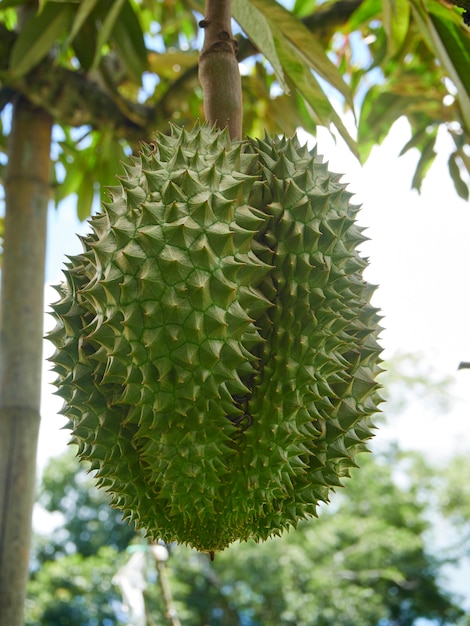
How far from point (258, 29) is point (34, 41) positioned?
102 centimetres

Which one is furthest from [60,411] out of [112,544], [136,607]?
[112,544]

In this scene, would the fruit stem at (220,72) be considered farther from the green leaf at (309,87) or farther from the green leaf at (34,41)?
the green leaf at (34,41)

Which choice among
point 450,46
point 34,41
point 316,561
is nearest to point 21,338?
point 34,41

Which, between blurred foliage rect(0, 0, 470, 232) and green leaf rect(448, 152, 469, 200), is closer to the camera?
blurred foliage rect(0, 0, 470, 232)

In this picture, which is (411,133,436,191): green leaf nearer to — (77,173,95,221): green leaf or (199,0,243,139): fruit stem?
(77,173,95,221): green leaf

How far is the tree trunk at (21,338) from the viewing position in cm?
183

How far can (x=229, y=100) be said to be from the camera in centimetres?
124

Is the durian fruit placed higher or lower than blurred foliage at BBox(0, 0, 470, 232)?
lower

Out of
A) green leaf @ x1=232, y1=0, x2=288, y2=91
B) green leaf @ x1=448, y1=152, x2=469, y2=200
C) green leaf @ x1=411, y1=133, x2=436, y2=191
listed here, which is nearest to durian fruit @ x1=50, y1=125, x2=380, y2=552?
green leaf @ x1=232, y1=0, x2=288, y2=91

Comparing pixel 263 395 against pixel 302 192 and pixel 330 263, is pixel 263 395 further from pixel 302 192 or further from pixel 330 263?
pixel 302 192

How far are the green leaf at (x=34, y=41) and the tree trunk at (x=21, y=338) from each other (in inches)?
10.5

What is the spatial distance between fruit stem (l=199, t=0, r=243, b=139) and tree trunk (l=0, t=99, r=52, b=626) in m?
1.03

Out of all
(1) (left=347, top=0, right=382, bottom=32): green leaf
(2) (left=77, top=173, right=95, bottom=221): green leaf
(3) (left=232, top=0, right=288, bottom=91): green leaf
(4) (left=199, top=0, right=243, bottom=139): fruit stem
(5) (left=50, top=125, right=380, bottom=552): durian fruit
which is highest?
(1) (left=347, top=0, right=382, bottom=32): green leaf

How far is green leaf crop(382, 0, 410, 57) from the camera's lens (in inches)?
74.6
